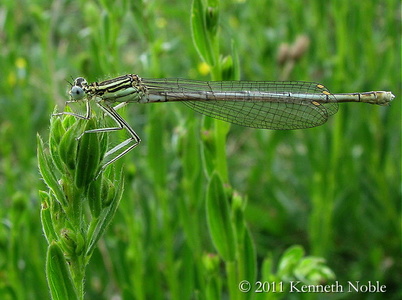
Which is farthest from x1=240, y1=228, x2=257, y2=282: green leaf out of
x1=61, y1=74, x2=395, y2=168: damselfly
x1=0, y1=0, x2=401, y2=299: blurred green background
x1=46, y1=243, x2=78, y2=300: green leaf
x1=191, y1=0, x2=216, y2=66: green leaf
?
x1=46, y1=243, x2=78, y2=300: green leaf

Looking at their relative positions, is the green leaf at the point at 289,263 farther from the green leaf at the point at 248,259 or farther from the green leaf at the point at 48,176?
the green leaf at the point at 48,176

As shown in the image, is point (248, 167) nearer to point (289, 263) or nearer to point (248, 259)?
point (289, 263)

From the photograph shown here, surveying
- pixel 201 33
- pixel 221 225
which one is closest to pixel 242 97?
pixel 201 33

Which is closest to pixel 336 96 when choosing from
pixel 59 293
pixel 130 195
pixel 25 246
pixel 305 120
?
pixel 305 120

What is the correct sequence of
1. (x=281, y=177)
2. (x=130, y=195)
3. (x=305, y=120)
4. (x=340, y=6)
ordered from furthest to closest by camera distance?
(x=281, y=177)
(x=340, y=6)
(x=130, y=195)
(x=305, y=120)

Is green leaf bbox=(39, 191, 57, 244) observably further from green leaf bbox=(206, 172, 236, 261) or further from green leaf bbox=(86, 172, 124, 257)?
green leaf bbox=(206, 172, 236, 261)

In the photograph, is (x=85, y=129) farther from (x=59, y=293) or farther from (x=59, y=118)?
(x=59, y=293)
